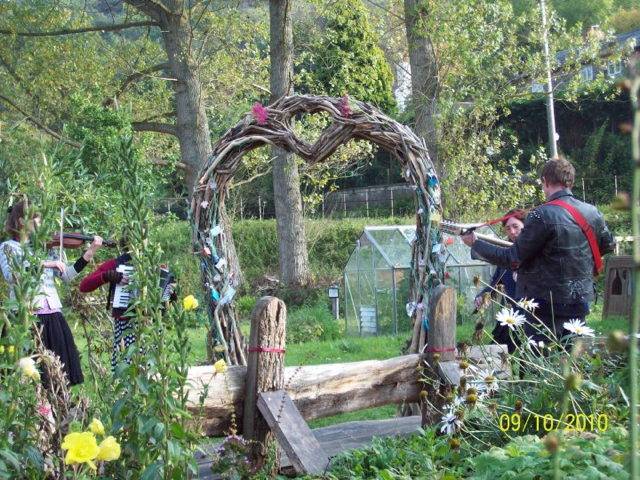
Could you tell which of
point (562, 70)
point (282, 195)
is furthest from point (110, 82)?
point (562, 70)

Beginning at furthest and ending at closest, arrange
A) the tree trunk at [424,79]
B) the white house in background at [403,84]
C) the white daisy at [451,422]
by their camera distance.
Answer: the white house in background at [403,84]
the tree trunk at [424,79]
the white daisy at [451,422]

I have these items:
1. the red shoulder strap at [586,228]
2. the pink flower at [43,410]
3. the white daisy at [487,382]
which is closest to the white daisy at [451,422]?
the white daisy at [487,382]

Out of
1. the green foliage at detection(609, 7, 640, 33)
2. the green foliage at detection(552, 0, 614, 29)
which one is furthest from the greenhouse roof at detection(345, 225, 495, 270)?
the green foliage at detection(552, 0, 614, 29)

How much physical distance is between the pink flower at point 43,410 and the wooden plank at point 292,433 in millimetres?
1808

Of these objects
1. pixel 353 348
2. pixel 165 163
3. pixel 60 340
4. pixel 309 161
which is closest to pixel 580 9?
pixel 165 163

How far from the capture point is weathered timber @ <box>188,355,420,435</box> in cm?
464

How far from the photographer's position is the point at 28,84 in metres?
16.9

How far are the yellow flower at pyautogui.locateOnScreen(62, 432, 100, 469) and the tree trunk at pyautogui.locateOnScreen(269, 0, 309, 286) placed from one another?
13115 mm

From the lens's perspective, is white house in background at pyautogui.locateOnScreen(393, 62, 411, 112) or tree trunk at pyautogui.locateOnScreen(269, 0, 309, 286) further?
white house in background at pyautogui.locateOnScreen(393, 62, 411, 112)

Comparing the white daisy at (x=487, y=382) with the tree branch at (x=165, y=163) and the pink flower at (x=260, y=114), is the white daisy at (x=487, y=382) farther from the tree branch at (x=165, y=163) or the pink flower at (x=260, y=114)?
the tree branch at (x=165, y=163)

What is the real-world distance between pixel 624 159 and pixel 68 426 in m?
28.3

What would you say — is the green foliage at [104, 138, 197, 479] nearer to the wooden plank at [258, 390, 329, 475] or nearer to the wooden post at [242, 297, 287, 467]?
the wooden plank at [258, 390, 329, 475]

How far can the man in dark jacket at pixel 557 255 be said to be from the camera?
5262 millimetres

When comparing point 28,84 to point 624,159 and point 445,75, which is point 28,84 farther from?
point 624,159
